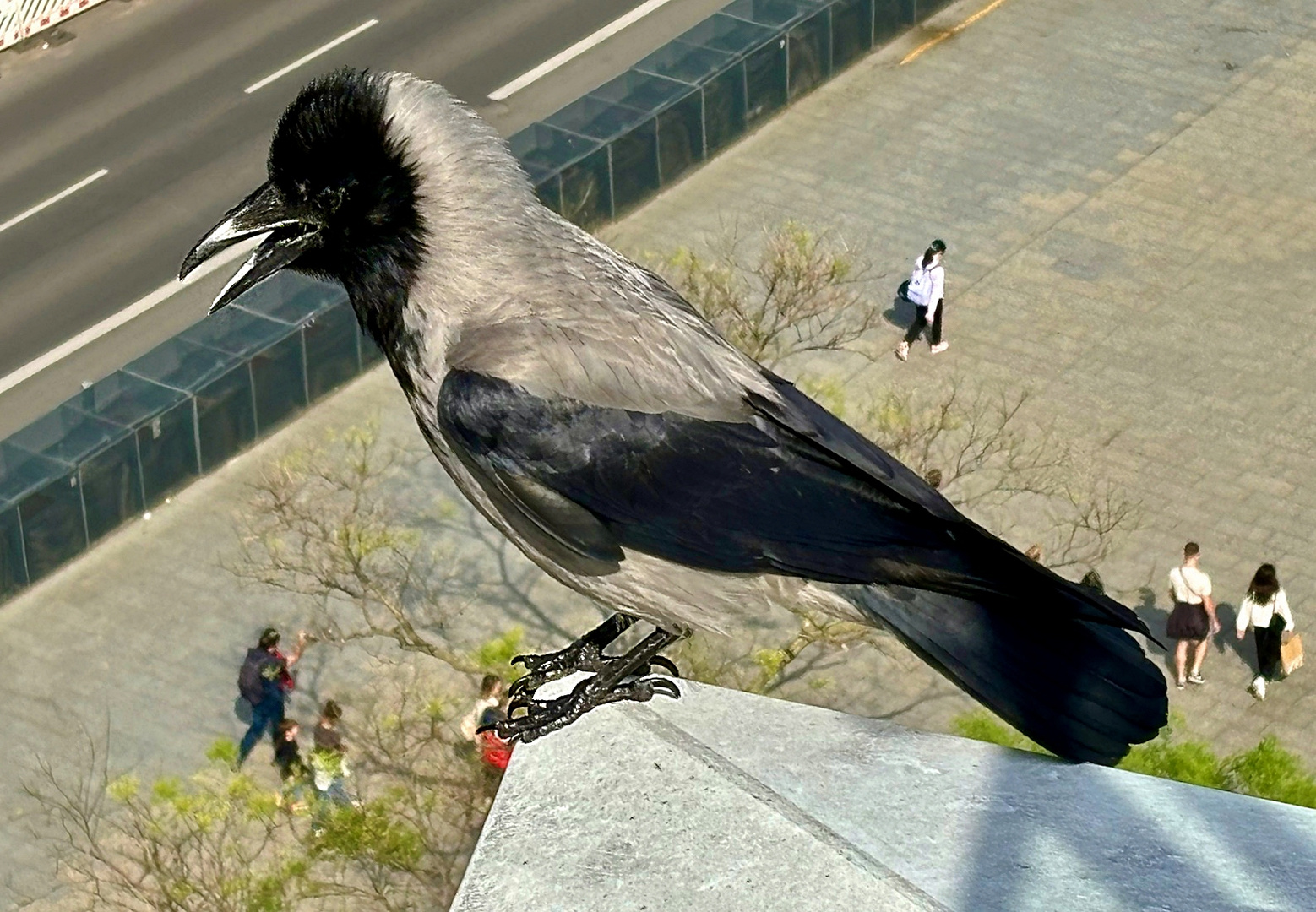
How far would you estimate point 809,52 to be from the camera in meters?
34.5

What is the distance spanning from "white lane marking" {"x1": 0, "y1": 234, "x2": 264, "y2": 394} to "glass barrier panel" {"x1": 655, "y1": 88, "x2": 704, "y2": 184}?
5844 mm

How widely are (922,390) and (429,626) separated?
7.38 metres

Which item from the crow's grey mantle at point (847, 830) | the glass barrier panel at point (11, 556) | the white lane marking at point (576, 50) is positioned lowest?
the glass barrier panel at point (11, 556)

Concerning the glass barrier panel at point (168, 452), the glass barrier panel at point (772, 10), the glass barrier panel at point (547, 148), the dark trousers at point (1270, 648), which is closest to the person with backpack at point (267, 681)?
the glass barrier panel at point (168, 452)

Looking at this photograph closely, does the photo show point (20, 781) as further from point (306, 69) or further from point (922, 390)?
point (306, 69)

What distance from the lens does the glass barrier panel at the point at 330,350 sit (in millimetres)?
27984

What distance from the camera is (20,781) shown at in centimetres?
2328

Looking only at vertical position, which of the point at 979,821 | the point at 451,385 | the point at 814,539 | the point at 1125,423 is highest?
the point at 451,385

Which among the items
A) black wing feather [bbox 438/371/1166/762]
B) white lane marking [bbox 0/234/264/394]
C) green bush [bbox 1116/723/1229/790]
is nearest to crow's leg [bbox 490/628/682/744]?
black wing feather [bbox 438/371/1166/762]

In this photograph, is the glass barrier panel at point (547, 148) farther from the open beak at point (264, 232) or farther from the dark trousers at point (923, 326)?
the open beak at point (264, 232)

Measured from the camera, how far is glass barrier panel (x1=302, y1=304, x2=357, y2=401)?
91.8 feet

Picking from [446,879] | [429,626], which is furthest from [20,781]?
[446,879]

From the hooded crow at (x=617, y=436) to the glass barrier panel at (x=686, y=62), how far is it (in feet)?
73.8

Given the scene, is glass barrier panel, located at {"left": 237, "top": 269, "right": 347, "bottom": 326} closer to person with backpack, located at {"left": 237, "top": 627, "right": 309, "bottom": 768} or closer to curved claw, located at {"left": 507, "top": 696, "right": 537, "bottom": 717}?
person with backpack, located at {"left": 237, "top": 627, "right": 309, "bottom": 768}
